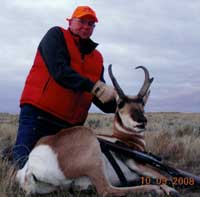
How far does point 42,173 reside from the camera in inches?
187

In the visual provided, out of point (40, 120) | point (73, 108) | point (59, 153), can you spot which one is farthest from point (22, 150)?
point (59, 153)

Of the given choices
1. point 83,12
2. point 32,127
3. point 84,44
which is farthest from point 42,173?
point 83,12

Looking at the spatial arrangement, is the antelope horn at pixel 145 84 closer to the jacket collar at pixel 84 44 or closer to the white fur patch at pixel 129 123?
the white fur patch at pixel 129 123

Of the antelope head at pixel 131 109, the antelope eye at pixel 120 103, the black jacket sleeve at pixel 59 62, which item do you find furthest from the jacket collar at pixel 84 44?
the antelope eye at pixel 120 103

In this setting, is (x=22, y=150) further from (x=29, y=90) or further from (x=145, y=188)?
(x=145, y=188)

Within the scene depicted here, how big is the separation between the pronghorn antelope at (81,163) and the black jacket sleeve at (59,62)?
20.0 inches

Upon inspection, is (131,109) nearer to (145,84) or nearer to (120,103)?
(120,103)

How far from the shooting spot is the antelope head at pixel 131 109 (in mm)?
5105

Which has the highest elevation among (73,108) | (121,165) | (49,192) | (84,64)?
(84,64)

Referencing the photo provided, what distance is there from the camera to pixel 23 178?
4.96 m

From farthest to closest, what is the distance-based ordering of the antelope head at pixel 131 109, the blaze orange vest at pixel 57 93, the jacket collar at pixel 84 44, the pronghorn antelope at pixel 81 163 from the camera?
the jacket collar at pixel 84 44
the blaze orange vest at pixel 57 93
the antelope head at pixel 131 109
the pronghorn antelope at pixel 81 163

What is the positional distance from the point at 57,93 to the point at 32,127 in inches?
22.5

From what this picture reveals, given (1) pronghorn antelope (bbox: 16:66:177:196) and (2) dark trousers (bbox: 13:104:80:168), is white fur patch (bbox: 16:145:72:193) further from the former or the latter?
(2) dark trousers (bbox: 13:104:80:168)

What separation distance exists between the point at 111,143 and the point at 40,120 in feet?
4.51
